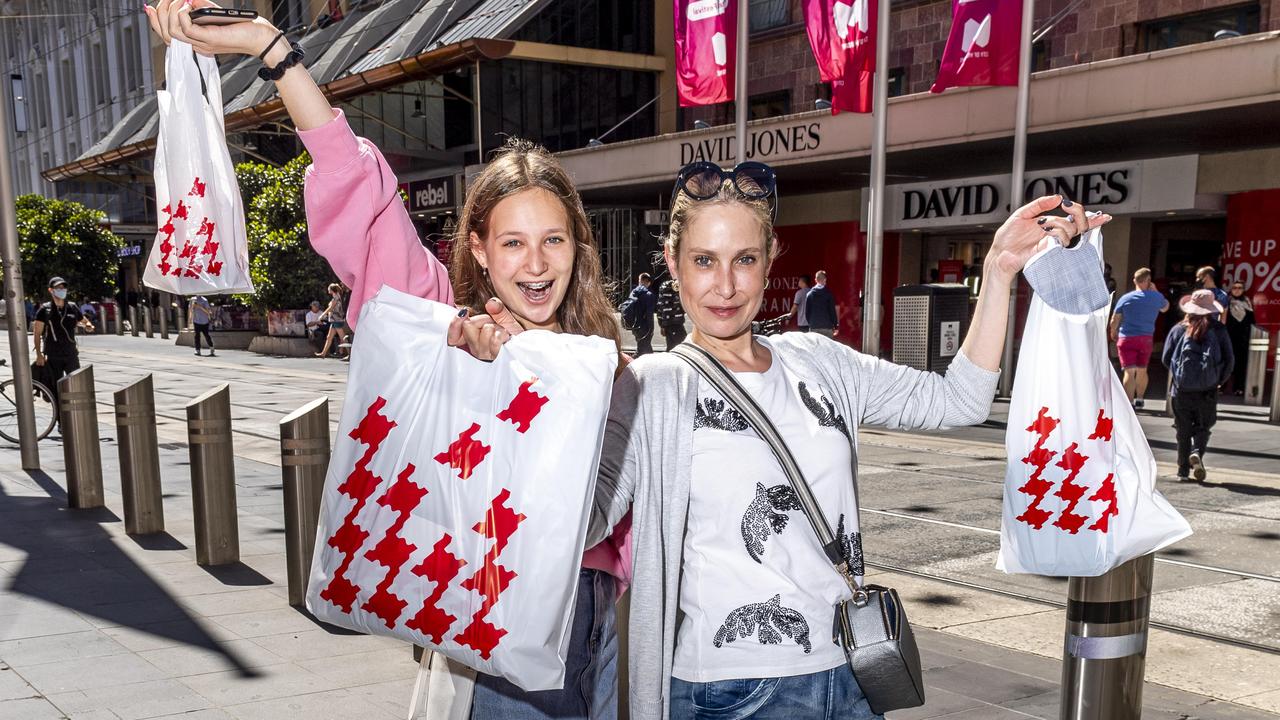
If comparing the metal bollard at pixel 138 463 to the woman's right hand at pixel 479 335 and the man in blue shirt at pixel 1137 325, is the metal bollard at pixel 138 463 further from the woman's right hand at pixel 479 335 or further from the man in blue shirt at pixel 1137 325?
the man in blue shirt at pixel 1137 325

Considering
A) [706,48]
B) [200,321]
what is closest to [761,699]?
[706,48]

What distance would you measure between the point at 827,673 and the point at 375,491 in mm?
919

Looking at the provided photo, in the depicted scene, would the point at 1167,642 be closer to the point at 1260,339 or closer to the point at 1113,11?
the point at 1260,339

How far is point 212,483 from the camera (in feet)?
19.6

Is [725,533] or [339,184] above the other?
[339,184]

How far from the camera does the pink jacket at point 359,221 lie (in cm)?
201

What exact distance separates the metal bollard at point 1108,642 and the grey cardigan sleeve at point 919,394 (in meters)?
0.69

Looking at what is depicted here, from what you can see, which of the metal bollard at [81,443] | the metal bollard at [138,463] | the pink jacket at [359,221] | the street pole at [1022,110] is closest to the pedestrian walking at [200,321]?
the street pole at [1022,110]

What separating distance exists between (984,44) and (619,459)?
13.9 meters

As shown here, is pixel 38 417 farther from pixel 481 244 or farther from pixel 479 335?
pixel 479 335

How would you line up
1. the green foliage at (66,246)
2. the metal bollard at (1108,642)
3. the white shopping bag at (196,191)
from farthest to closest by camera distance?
1. the green foliage at (66,246)
2. the metal bollard at (1108,642)
3. the white shopping bag at (196,191)

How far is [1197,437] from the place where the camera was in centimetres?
919

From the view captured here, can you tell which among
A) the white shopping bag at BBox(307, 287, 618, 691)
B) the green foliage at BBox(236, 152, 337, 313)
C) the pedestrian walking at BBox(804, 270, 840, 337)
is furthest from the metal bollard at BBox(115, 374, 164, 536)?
the green foliage at BBox(236, 152, 337, 313)

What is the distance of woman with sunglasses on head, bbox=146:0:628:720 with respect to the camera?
2020 millimetres
